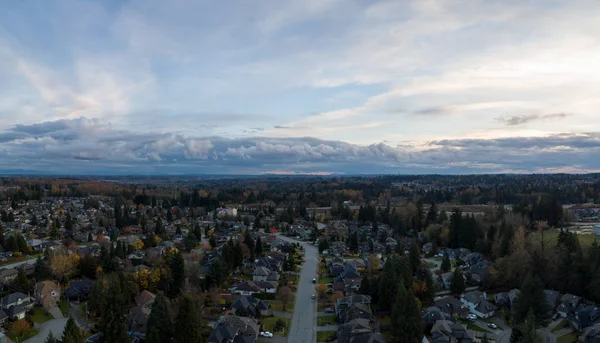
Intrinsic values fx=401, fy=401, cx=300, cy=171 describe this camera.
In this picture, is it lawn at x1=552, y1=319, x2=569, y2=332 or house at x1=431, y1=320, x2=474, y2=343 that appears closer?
house at x1=431, y1=320, x2=474, y2=343

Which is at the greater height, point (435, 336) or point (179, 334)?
point (179, 334)

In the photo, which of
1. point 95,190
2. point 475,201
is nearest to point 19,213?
point 95,190

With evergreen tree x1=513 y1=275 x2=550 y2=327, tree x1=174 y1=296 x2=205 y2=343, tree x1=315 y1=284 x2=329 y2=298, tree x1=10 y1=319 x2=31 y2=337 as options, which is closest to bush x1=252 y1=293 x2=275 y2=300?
tree x1=315 y1=284 x2=329 y2=298

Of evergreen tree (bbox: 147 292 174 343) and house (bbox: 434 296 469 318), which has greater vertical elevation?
evergreen tree (bbox: 147 292 174 343)

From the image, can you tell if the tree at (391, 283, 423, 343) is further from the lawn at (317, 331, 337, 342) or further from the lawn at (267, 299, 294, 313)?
the lawn at (267, 299, 294, 313)

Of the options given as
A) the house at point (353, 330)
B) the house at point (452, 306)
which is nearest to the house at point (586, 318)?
the house at point (452, 306)

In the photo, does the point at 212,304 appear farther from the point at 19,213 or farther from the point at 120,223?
the point at 19,213
